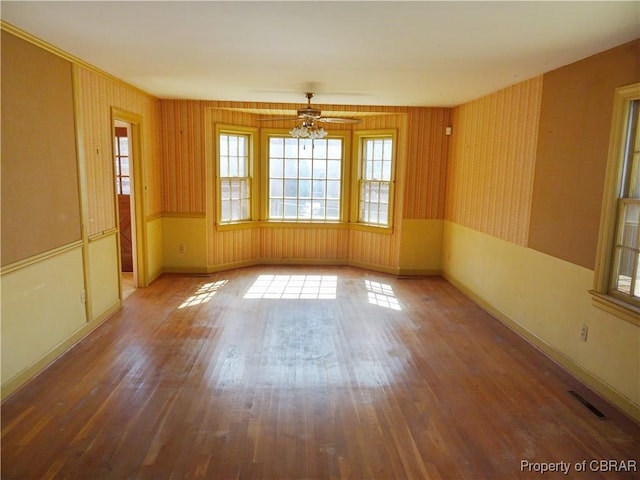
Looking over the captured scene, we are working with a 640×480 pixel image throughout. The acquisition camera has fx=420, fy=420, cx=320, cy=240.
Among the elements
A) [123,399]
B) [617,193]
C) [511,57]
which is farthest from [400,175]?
[123,399]

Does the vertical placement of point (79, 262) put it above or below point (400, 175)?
below

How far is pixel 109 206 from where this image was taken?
4598 mm

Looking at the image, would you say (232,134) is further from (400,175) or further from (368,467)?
(368,467)

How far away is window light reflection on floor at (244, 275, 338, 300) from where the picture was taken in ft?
18.1

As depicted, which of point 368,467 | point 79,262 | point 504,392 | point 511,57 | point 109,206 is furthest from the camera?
point 109,206

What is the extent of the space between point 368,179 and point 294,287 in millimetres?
2256

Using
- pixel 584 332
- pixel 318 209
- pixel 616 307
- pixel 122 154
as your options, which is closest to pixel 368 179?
pixel 318 209

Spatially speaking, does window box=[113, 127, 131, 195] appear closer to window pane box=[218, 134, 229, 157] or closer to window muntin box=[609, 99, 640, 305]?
window pane box=[218, 134, 229, 157]

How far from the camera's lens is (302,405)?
294 cm

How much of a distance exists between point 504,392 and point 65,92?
4371 millimetres

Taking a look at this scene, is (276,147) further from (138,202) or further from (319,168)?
(138,202)

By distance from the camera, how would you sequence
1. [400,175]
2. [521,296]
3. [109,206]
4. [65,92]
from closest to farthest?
[65,92], [521,296], [109,206], [400,175]

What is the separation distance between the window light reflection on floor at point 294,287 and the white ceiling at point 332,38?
8.61 feet

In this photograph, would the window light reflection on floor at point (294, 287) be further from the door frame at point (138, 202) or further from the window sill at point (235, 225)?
the door frame at point (138, 202)
